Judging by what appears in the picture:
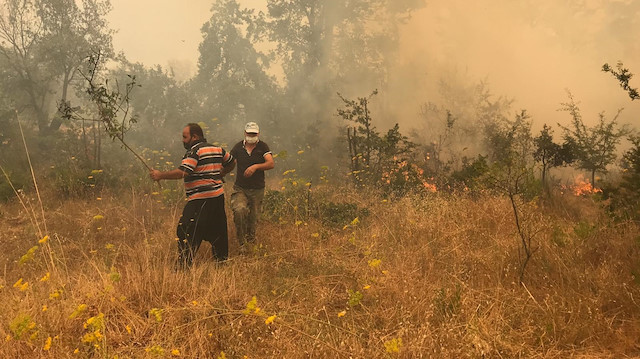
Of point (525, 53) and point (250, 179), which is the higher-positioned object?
point (525, 53)

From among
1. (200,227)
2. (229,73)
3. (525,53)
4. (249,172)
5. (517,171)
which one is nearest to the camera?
(517,171)

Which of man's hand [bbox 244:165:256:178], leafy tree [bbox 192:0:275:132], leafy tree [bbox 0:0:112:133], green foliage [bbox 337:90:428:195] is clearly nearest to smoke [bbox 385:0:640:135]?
leafy tree [bbox 192:0:275:132]

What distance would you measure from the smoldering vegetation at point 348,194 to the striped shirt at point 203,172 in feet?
2.64

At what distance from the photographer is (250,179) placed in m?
4.92

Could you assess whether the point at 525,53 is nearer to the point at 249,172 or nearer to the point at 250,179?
the point at 250,179

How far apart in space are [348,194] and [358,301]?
16.3 ft

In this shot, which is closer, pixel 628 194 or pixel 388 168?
pixel 628 194

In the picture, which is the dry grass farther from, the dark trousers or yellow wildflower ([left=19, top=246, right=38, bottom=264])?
yellow wildflower ([left=19, top=246, right=38, bottom=264])

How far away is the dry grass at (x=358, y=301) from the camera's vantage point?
2.53 m

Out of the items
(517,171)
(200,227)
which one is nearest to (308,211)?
(200,227)

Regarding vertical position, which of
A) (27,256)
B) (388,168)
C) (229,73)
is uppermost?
(229,73)

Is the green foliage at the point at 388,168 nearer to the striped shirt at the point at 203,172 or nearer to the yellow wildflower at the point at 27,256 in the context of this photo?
the striped shirt at the point at 203,172

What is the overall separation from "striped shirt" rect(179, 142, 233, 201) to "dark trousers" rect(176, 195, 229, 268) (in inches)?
3.5

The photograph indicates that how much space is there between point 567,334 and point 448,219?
2.77m
